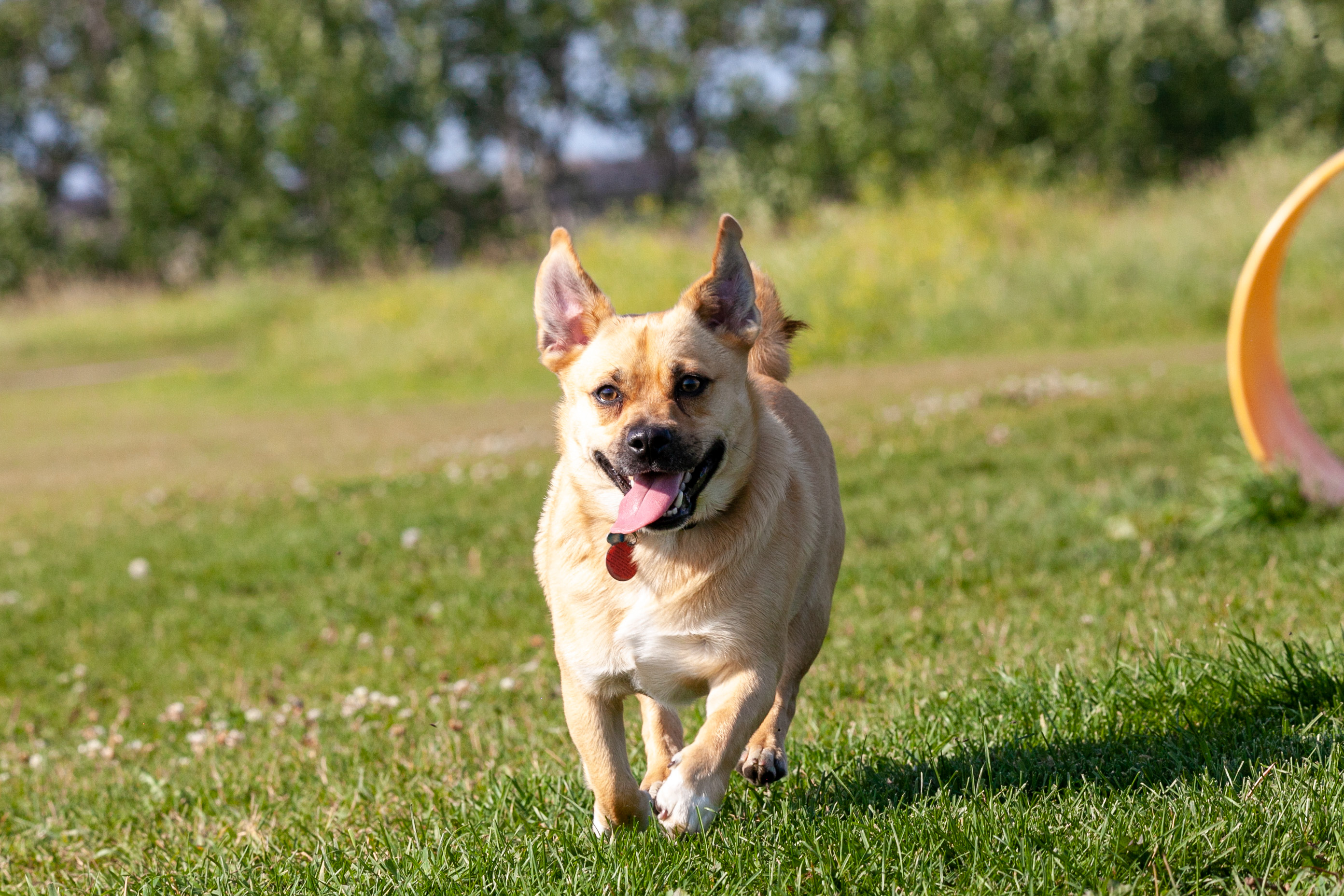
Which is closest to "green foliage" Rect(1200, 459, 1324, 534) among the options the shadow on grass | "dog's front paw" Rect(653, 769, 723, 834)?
the shadow on grass

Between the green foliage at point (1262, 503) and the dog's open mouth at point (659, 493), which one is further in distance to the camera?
the green foliage at point (1262, 503)

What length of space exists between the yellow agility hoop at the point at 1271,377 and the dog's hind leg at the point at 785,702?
128 inches

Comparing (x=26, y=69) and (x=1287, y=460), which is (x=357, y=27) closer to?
(x=26, y=69)

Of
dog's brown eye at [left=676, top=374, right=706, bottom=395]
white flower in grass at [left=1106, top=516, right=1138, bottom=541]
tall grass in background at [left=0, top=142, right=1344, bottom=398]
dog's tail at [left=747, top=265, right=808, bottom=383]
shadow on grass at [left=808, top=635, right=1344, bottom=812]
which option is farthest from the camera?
tall grass in background at [left=0, top=142, right=1344, bottom=398]

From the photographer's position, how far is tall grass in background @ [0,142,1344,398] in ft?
56.9

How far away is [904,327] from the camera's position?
17.9m

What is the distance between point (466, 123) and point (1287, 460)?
4181 centimetres

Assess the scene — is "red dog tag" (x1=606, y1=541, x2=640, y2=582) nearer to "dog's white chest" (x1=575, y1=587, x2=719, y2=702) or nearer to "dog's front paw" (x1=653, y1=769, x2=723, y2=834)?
"dog's white chest" (x1=575, y1=587, x2=719, y2=702)

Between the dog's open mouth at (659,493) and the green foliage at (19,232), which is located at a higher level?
the dog's open mouth at (659,493)

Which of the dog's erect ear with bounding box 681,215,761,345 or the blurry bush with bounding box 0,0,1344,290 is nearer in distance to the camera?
the dog's erect ear with bounding box 681,215,761,345

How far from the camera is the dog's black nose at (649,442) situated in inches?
123

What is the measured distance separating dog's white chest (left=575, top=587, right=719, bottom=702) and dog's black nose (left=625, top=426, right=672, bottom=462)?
1.12 ft

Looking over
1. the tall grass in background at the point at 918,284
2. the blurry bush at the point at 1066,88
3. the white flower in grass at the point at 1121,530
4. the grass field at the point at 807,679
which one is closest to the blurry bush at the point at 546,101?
the blurry bush at the point at 1066,88

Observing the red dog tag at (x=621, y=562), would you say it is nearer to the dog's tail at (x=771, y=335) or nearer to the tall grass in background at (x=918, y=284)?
the dog's tail at (x=771, y=335)
